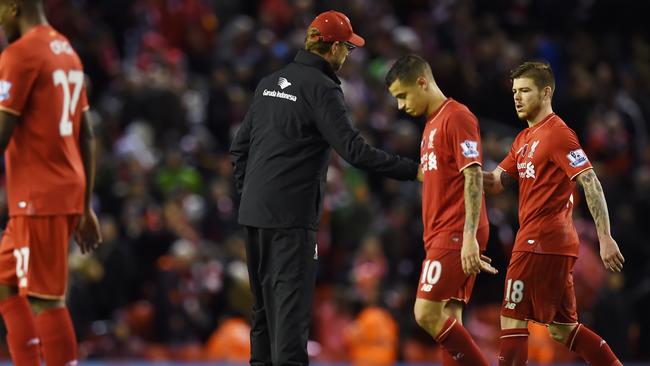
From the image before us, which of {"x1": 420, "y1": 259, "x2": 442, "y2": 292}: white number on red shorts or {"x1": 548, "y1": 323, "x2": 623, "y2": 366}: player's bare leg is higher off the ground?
{"x1": 420, "y1": 259, "x2": 442, "y2": 292}: white number on red shorts

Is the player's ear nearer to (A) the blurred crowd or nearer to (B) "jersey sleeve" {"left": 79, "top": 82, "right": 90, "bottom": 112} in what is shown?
(B) "jersey sleeve" {"left": 79, "top": 82, "right": 90, "bottom": 112}

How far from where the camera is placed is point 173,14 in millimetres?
18312

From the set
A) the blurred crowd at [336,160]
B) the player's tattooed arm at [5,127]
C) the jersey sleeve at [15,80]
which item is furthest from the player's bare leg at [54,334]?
the blurred crowd at [336,160]

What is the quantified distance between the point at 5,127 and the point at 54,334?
125 cm

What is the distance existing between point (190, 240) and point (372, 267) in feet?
7.26

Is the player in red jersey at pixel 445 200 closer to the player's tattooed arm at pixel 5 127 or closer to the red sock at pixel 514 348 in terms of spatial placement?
the red sock at pixel 514 348

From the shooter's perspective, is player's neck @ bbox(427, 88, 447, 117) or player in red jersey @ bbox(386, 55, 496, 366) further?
player's neck @ bbox(427, 88, 447, 117)

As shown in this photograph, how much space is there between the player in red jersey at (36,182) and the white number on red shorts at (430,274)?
2255mm

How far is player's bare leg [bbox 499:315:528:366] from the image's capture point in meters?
8.01

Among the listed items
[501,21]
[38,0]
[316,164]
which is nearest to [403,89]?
[316,164]

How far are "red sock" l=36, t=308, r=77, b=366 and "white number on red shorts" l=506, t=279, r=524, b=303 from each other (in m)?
2.80

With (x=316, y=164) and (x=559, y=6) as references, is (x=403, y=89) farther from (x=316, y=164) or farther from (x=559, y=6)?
(x=559, y=6)

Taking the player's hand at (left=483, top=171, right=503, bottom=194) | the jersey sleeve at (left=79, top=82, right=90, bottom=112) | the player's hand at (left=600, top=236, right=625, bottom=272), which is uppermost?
the jersey sleeve at (left=79, top=82, right=90, bottom=112)

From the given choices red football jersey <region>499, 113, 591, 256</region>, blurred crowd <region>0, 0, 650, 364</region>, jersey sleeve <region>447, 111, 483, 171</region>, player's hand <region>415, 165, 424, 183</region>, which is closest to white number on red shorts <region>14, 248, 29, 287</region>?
player's hand <region>415, 165, 424, 183</region>
